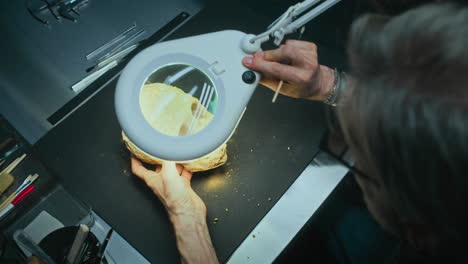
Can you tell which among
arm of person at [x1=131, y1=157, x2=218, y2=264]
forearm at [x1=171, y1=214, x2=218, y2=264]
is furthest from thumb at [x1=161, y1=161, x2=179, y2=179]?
forearm at [x1=171, y1=214, x2=218, y2=264]

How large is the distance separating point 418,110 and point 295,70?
39cm

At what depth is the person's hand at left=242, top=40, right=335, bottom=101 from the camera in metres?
0.70

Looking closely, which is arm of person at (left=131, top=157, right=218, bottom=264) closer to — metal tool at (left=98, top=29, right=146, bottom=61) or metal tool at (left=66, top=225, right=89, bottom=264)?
metal tool at (left=66, top=225, right=89, bottom=264)

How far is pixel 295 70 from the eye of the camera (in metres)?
0.78

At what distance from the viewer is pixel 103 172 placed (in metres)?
0.89

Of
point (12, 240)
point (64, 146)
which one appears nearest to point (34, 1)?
point (64, 146)

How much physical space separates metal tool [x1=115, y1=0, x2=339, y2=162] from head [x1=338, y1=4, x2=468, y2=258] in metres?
0.18

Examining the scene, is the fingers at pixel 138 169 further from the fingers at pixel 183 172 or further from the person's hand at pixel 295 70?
the person's hand at pixel 295 70

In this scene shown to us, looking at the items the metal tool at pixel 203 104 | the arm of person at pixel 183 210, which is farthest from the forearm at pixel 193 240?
the metal tool at pixel 203 104

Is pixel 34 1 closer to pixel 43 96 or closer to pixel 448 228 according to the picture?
pixel 43 96

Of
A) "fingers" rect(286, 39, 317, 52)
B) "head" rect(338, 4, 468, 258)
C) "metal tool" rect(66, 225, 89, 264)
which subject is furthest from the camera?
"fingers" rect(286, 39, 317, 52)

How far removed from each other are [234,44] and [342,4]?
580 millimetres

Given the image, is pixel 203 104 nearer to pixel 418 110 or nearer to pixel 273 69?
pixel 273 69

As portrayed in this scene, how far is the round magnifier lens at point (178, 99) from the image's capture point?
685 mm
